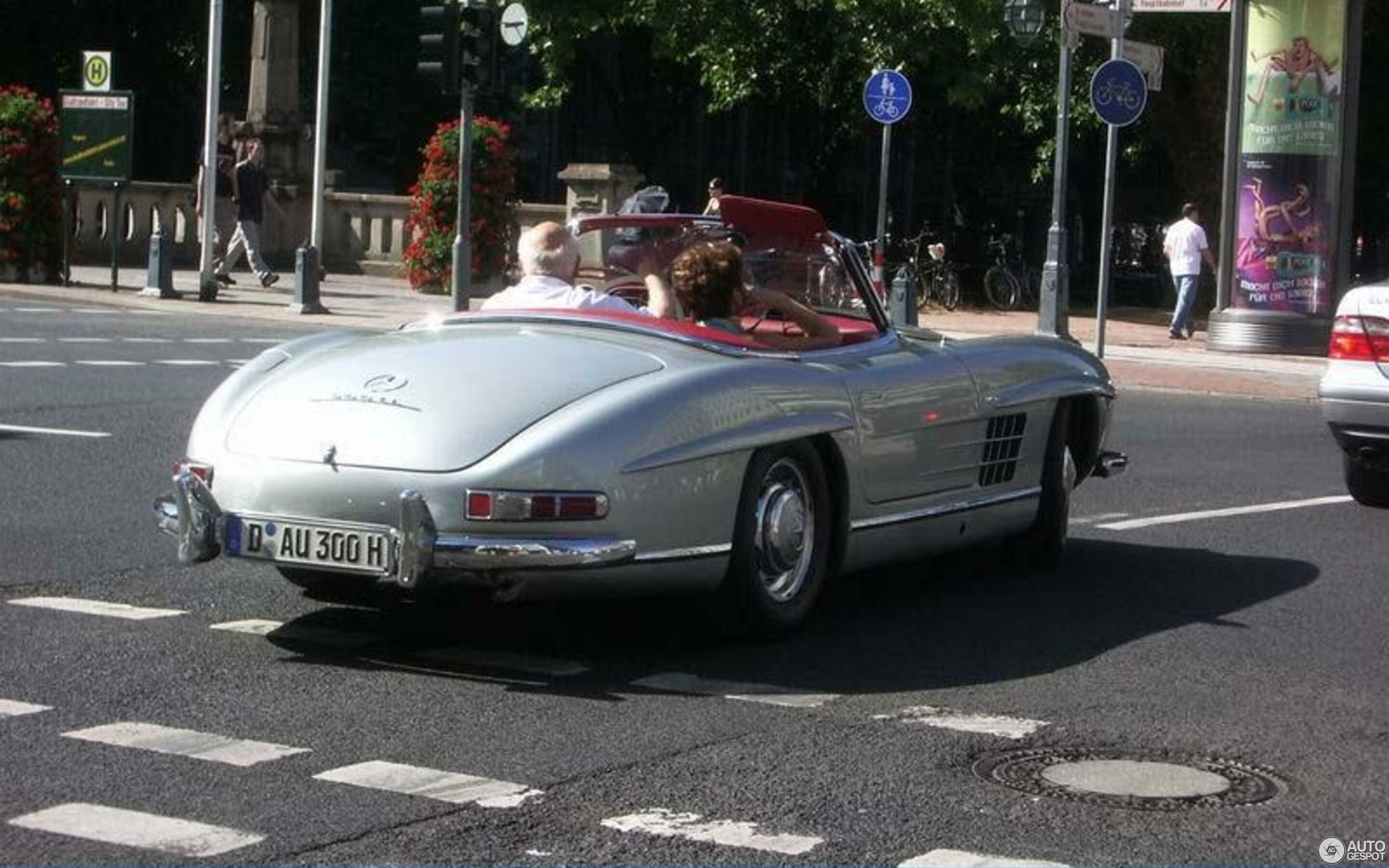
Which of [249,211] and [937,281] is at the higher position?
[249,211]

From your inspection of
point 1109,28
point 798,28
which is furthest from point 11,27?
point 1109,28

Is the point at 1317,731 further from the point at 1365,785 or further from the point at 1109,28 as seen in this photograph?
the point at 1109,28

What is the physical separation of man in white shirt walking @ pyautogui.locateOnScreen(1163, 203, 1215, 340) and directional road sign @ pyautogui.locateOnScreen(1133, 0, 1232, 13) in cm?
457

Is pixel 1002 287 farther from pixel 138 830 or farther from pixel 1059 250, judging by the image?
pixel 138 830

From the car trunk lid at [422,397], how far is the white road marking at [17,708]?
1113mm

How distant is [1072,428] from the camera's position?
33.4ft

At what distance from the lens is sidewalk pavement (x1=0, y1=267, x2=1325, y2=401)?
77.2 feet

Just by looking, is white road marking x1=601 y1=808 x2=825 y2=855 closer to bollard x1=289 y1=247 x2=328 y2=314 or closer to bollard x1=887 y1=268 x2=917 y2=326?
bollard x1=887 y1=268 x2=917 y2=326

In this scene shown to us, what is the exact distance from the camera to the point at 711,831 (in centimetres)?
541

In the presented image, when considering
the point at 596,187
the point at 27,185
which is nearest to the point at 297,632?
the point at 27,185

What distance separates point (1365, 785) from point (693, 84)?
4224 cm

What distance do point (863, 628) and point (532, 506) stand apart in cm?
170

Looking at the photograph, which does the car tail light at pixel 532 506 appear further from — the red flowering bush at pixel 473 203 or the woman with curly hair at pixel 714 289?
the red flowering bush at pixel 473 203

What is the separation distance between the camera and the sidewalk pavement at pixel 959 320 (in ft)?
77.2
